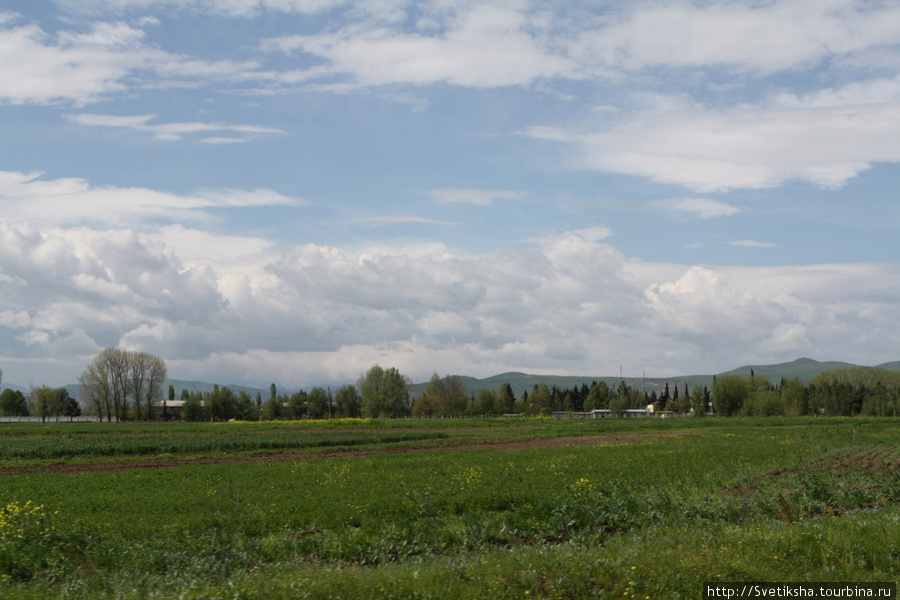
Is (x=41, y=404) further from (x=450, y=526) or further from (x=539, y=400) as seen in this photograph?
(x=450, y=526)

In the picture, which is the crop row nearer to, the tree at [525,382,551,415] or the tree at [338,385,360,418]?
the tree at [338,385,360,418]

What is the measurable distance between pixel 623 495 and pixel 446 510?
5899 millimetres

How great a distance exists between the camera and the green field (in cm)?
1025

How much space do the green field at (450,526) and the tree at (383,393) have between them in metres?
121

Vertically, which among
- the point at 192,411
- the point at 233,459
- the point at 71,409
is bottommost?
the point at 192,411

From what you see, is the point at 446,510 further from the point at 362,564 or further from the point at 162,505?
the point at 162,505

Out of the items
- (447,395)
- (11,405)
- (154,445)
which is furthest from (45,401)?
(154,445)

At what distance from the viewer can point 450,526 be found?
17578 mm

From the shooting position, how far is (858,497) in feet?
65.2

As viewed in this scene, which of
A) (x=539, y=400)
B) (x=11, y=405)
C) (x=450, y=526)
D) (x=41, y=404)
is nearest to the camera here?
(x=450, y=526)

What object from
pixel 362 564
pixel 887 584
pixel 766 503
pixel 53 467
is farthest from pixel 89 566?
pixel 53 467

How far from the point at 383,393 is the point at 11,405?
124785 millimetres

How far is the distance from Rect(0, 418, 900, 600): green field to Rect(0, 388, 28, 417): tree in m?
192

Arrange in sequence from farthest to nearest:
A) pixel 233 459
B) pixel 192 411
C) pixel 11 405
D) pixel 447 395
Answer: pixel 11 405 < pixel 447 395 < pixel 192 411 < pixel 233 459
